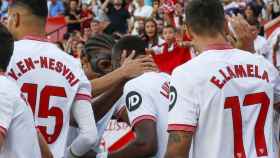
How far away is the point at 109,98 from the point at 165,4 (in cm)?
363

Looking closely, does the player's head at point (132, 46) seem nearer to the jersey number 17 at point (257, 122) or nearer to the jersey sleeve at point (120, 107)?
the jersey sleeve at point (120, 107)

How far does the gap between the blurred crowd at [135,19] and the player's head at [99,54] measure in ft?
14.1

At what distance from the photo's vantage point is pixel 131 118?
6.51 metres

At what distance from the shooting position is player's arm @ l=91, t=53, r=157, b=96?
21.8 ft

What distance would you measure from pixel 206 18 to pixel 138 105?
124cm

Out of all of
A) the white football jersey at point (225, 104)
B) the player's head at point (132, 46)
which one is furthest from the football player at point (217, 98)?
the player's head at point (132, 46)

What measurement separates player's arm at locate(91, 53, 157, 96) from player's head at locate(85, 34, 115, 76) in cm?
87

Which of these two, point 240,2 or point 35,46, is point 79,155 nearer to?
point 35,46

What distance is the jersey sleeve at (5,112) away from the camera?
4773 mm

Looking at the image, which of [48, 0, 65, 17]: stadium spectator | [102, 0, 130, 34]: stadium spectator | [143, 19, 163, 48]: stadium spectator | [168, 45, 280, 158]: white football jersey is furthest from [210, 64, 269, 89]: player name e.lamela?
[48, 0, 65, 17]: stadium spectator

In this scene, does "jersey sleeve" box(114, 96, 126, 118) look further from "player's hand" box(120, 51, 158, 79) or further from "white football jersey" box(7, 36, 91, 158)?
"white football jersey" box(7, 36, 91, 158)

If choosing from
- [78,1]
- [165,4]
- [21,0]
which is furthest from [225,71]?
[78,1]

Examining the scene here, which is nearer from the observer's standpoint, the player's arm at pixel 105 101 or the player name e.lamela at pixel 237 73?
the player name e.lamela at pixel 237 73

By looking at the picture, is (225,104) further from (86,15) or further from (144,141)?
(86,15)
